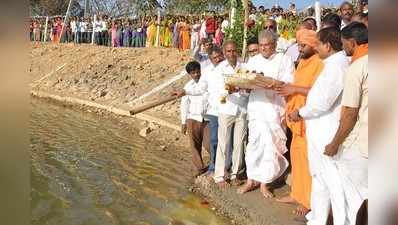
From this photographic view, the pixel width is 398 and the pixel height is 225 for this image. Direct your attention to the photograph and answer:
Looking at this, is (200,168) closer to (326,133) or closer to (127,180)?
(127,180)

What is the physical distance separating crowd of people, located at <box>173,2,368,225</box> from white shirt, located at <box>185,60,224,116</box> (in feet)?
0.04

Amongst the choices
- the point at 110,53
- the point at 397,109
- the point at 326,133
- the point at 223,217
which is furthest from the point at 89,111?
the point at 397,109

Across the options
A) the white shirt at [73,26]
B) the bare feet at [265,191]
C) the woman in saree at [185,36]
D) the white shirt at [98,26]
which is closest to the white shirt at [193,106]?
the bare feet at [265,191]

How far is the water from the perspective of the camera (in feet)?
17.6

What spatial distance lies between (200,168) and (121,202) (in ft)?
4.28

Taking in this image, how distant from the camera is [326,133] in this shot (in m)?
3.95

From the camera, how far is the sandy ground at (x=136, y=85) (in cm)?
504

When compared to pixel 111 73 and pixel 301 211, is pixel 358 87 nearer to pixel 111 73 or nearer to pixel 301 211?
pixel 301 211

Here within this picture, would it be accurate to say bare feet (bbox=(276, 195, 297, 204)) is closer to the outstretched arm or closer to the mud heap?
the outstretched arm

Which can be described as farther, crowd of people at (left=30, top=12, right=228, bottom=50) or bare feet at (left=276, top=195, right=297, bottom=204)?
crowd of people at (left=30, top=12, right=228, bottom=50)

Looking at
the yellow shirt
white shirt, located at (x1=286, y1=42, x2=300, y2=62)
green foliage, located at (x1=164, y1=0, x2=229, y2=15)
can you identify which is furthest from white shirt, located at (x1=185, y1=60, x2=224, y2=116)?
green foliage, located at (x1=164, y1=0, x2=229, y2=15)

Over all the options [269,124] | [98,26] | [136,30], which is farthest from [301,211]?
[98,26]

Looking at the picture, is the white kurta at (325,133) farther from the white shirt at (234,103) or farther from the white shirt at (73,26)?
the white shirt at (73,26)

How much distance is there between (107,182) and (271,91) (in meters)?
2.74
